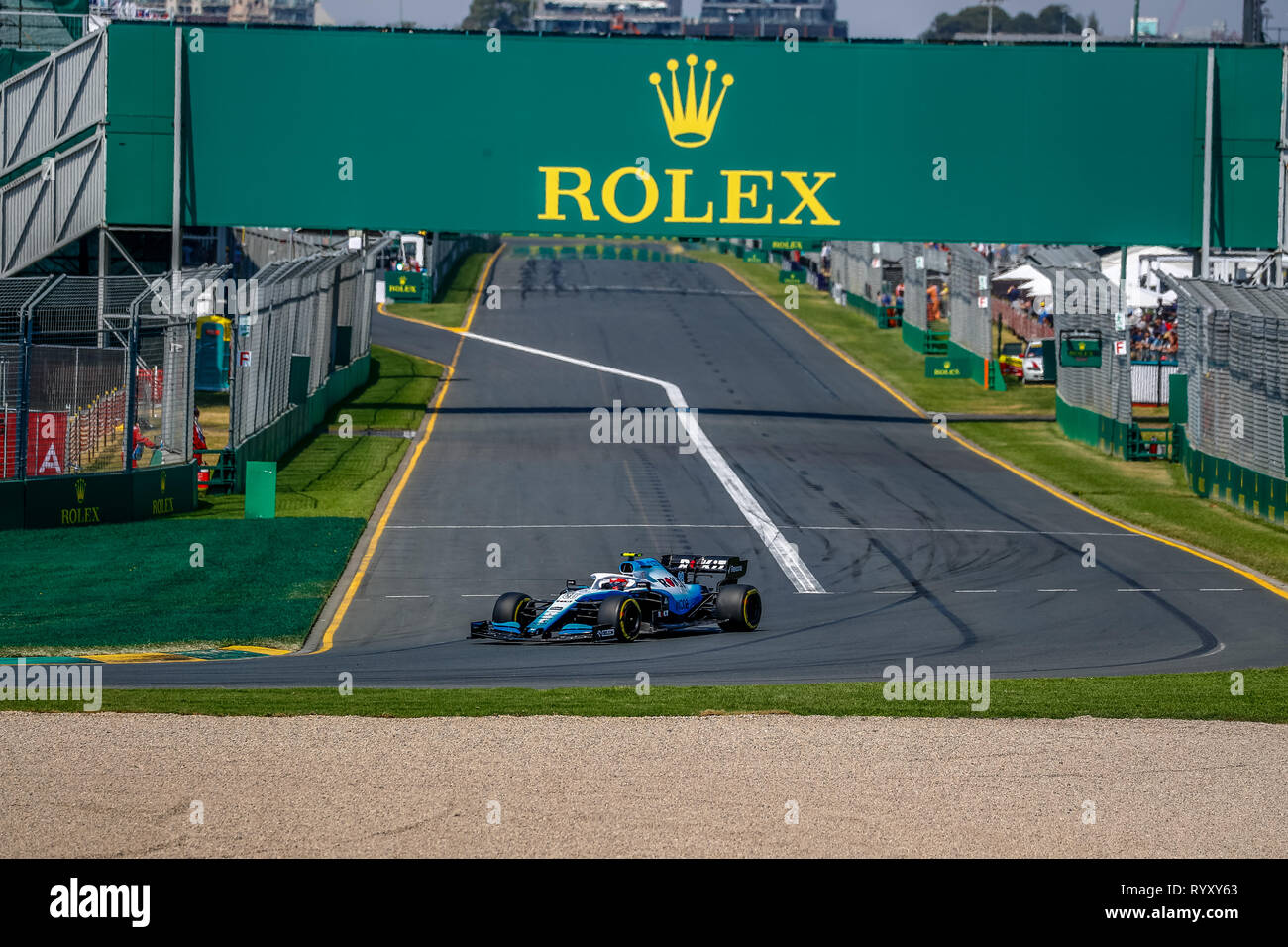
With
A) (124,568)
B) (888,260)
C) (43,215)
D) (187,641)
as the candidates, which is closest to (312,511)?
(124,568)

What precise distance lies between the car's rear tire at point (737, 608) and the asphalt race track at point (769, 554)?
0.20m

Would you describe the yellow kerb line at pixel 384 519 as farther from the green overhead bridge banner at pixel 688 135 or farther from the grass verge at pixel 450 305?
the green overhead bridge banner at pixel 688 135

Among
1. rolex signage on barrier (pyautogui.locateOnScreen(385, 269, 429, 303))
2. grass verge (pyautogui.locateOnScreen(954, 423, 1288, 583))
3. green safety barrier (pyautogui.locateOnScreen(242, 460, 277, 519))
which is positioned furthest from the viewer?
rolex signage on barrier (pyautogui.locateOnScreen(385, 269, 429, 303))

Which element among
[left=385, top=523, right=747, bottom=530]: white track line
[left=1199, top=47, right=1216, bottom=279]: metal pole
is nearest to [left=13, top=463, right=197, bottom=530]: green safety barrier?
[left=385, top=523, right=747, bottom=530]: white track line

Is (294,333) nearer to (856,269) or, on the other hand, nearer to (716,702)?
(716,702)

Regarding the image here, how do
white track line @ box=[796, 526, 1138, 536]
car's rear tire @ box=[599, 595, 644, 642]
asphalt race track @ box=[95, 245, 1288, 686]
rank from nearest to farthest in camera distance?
asphalt race track @ box=[95, 245, 1288, 686], car's rear tire @ box=[599, 595, 644, 642], white track line @ box=[796, 526, 1138, 536]

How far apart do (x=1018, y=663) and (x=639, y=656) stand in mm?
4657

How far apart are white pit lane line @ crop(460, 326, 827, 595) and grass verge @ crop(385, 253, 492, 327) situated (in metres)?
12.6

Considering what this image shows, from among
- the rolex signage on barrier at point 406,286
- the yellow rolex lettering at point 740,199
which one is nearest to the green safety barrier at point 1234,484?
the yellow rolex lettering at point 740,199

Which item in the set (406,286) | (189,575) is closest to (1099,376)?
(189,575)

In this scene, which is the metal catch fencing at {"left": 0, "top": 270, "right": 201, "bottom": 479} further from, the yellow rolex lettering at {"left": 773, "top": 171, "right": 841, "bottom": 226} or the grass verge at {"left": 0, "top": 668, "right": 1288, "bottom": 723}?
the yellow rolex lettering at {"left": 773, "top": 171, "right": 841, "bottom": 226}

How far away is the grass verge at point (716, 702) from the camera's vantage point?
15742mm

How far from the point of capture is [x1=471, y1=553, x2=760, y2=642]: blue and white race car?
20.3m
